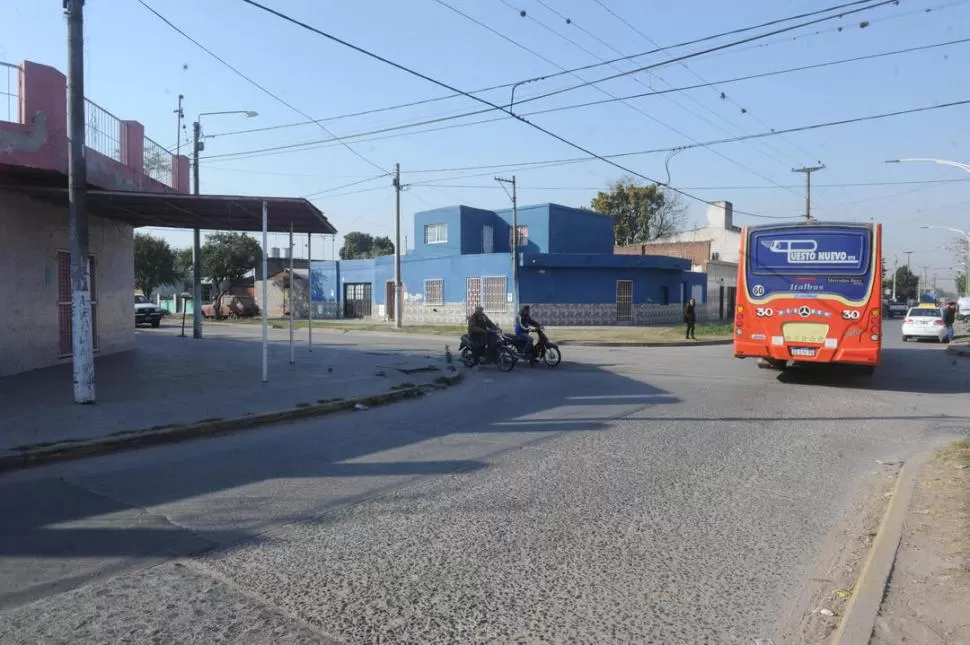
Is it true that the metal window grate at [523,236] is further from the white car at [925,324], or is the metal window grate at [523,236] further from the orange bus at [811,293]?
the orange bus at [811,293]

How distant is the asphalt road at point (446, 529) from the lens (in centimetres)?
401

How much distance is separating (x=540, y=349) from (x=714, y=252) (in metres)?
45.2

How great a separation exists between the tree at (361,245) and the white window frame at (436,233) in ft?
155

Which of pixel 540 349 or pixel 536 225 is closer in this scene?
pixel 540 349

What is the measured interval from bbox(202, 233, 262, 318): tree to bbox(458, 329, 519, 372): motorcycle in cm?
4142

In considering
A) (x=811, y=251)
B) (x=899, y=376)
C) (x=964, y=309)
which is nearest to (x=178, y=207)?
(x=811, y=251)

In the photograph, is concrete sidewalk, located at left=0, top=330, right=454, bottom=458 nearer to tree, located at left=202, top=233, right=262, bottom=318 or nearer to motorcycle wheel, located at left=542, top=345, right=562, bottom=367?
motorcycle wheel, located at left=542, top=345, right=562, bottom=367

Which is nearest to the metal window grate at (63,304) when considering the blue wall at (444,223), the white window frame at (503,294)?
the white window frame at (503,294)

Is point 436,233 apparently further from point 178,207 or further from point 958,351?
point 178,207

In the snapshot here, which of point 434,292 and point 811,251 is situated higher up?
point 811,251

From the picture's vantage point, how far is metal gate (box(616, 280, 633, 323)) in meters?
38.5

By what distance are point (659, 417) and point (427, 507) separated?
5444mm

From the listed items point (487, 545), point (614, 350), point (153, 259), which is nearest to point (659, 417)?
point (487, 545)

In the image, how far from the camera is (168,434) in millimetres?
8891
